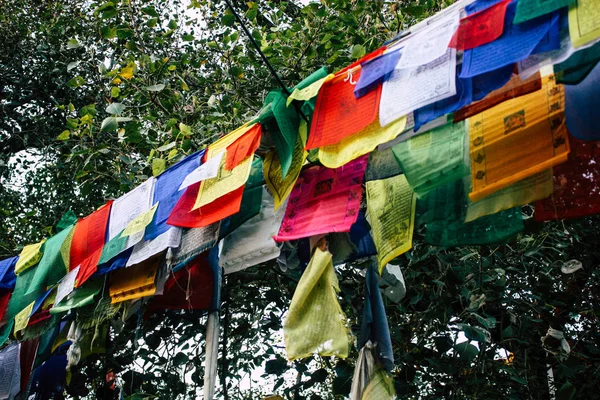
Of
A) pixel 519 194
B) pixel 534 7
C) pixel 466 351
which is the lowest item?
pixel 466 351

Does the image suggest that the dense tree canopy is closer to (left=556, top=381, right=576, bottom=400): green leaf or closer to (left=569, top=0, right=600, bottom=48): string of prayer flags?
(left=556, top=381, right=576, bottom=400): green leaf

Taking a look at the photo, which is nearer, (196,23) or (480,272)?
(480,272)

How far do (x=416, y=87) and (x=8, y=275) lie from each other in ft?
9.00

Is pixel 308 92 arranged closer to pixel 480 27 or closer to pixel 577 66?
pixel 480 27

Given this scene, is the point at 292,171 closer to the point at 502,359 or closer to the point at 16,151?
the point at 502,359

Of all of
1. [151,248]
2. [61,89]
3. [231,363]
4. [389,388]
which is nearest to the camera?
[389,388]

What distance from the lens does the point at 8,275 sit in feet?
12.2

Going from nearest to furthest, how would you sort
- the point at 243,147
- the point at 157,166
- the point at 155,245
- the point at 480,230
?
1. the point at 480,230
2. the point at 243,147
3. the point at 155,245
4. the point at 157,166

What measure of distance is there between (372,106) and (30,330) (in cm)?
238

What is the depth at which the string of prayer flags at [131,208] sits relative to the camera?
2977 millimetres

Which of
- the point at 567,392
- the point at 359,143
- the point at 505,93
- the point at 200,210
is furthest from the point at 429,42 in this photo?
the point at 567,392

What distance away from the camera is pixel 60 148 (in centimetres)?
584

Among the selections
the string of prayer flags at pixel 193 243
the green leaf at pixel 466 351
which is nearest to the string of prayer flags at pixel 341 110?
the string of prayer flags at pixel 193 243

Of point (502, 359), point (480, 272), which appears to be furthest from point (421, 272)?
point (502, 359)
